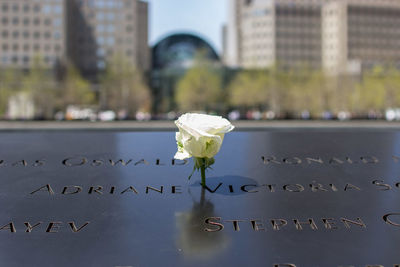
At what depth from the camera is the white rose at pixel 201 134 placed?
327cm

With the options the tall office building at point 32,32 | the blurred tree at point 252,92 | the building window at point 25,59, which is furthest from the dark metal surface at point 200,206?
the building window at point 25,59

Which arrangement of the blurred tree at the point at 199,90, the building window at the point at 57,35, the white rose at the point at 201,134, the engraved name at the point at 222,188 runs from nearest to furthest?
the white rose at the point at 201,134
the engraved name at the point at 222,188
the blurred tree at the point at 199,90
the building window at the point at 57,35

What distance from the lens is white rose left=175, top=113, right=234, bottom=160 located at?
3268 mm

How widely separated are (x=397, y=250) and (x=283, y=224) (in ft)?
2.33

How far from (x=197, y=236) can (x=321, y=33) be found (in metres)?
142

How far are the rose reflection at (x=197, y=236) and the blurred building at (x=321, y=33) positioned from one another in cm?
12782

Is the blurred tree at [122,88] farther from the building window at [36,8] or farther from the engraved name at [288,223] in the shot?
the engraved name at [288,223]

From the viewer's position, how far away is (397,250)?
2590mm

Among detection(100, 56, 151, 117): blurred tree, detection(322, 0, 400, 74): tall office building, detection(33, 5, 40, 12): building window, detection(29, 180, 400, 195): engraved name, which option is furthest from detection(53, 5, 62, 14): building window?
detection(29, 180, 400, 195): engraved name

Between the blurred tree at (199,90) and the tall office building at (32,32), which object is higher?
the tall office building at (32,32)

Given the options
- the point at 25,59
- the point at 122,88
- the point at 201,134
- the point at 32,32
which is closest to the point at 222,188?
the point at 201,134

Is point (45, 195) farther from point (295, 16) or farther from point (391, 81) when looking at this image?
point (295, 16)

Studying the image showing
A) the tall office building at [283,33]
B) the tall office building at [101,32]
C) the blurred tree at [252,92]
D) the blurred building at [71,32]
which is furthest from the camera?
the tall office building at [283,33]

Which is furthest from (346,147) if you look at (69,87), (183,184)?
(69,87)
